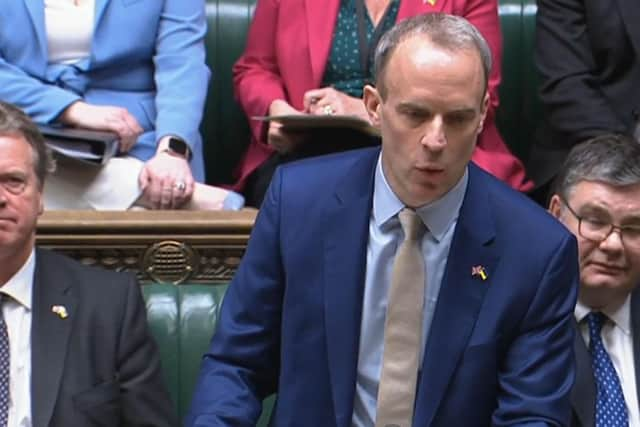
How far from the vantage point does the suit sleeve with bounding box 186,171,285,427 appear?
1.85m

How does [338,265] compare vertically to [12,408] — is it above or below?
above

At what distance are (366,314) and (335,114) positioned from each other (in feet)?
2.88

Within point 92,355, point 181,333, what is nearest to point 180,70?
point 181,333

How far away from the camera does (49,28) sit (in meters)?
2.80

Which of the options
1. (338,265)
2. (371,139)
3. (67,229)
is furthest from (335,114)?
(338,265)

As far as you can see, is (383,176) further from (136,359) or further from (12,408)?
(12,408)

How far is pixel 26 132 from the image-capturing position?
2.22 metres

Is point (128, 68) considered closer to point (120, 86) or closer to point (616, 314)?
point (120, 86)

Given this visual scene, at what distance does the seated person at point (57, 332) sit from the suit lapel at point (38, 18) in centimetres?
56

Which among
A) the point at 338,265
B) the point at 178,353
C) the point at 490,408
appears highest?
the point at 338,265

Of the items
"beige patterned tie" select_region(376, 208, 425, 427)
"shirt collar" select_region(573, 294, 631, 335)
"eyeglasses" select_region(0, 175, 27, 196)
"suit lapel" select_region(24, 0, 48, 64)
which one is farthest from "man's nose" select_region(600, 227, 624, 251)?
"suit lapel" select_region(24, 0, 48, 64)

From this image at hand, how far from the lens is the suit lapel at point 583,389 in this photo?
2.17m

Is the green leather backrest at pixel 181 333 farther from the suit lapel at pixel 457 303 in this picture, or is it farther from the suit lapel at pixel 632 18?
the suit lapel at pixel 632 18

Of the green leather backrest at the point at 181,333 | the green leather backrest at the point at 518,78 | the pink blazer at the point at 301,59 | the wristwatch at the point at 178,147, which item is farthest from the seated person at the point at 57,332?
the green leather backrest at the point at 518,78
